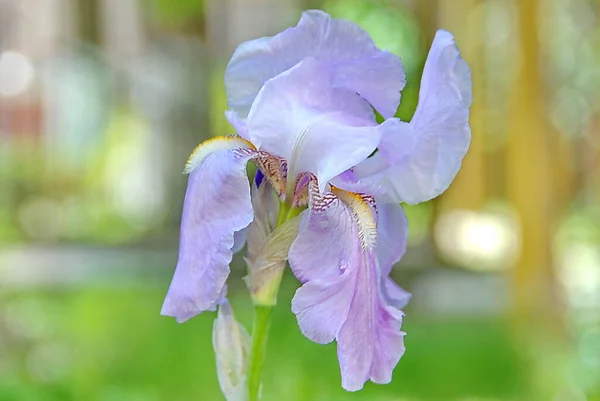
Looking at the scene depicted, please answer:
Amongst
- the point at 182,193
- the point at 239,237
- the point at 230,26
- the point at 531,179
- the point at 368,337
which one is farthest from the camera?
the point at 182,193

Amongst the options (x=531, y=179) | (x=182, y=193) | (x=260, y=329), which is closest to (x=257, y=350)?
(x=260, y=329)

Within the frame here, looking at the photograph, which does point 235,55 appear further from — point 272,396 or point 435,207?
point 435,207

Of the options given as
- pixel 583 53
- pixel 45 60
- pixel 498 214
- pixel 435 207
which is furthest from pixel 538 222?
pixel 45 60

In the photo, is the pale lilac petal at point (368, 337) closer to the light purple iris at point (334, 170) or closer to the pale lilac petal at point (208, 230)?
the light purple iris at point (334, 170)

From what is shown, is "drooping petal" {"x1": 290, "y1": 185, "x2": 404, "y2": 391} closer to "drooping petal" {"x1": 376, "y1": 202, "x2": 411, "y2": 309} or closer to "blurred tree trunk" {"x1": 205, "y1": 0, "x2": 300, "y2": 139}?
"drooping petal" {"x1": 376, "y1": 202, "x2": 411, "y2": 309}

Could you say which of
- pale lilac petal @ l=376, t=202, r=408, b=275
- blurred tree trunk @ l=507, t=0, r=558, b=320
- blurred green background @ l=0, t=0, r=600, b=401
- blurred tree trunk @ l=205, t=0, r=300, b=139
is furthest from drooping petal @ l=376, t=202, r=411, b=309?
blurred tree trunk @ l=205, t=0, r=300, b=139

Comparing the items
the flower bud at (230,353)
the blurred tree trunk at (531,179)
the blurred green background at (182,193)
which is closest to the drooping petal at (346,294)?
the flower bud at (230,353)

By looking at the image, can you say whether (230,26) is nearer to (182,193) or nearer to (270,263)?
(182,193)

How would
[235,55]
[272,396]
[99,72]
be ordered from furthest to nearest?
[99,72], [272,396], [235,55]
